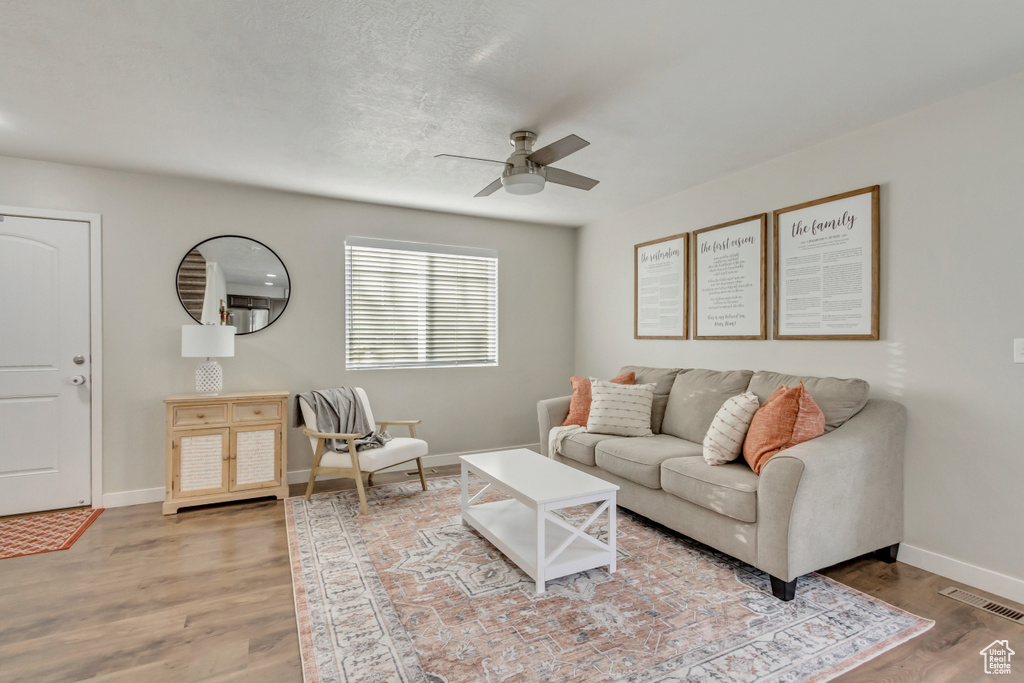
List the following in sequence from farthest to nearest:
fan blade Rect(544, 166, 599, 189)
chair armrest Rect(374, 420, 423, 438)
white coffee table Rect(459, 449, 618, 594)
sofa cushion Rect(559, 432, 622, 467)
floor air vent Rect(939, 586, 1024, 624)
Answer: chair armrest Rect(374, 420, 423, 438), sofa cushion Rect(559, 432, 622, 467), fan blade Rect(544, 166, 599, 189), white coffee table Rect(459, 449, 618, 594), floor air vent Rect(939, 586, 1024, 624)

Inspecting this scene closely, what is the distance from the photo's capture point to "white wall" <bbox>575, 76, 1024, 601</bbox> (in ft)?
7.73

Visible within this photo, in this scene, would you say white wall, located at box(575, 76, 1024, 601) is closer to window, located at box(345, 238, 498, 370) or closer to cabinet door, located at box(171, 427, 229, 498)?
window, located at box(345, 238, 498, 370)

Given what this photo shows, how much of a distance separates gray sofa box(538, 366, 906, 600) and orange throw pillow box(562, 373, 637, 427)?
2.08 feet

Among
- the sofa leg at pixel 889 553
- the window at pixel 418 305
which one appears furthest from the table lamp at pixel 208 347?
the sofa leg at pixel 889 553

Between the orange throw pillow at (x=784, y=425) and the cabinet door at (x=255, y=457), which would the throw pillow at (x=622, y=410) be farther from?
the cabinet door at (x=255, y=457)

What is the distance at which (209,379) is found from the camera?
372cm

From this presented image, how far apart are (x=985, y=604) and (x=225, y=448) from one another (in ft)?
14.8

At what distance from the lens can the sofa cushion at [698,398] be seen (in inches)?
136

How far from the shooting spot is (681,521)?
2863 millimetres

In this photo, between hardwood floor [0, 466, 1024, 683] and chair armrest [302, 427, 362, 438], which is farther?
chair armrest [302, 427, 362, 438]

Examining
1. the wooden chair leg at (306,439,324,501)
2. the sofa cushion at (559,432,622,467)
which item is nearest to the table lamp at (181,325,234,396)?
the wooden chair leg at (306,439,324,501)

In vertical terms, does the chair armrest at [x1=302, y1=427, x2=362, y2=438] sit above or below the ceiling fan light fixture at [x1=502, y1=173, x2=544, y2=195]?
below

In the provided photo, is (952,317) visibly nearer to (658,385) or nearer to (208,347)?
(658,385)

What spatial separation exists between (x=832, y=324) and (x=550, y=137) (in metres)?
2.08
